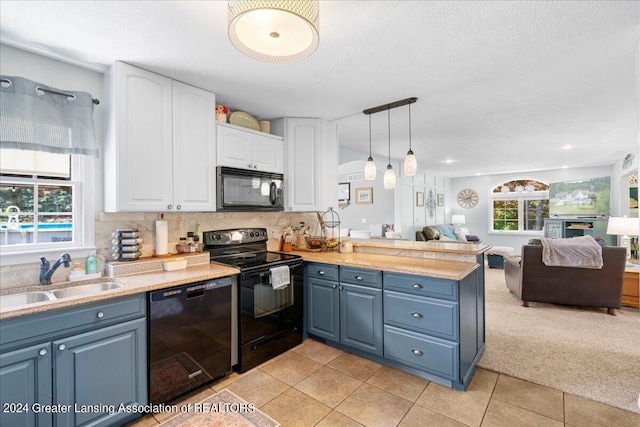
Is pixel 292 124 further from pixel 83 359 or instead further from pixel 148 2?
pixel 83 359

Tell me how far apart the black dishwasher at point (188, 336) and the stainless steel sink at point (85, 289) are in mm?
353

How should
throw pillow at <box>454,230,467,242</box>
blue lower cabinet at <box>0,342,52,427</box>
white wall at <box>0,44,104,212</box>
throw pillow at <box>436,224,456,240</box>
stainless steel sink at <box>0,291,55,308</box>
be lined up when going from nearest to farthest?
blue lower cabinet at <box>0,342,52,427</box>
stainless steel sink at <box>0,291,55,308</box>
white wall at <box>0,44,104,212</box>
throw pillow at <box>436,224,456,240</box>
throw pillow at <box>454,230,467,242</box>

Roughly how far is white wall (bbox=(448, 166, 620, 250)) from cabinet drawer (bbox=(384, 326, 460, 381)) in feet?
26.0

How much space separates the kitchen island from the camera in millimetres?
2260

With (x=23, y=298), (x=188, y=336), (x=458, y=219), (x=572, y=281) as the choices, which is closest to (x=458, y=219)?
(x=458, y=219)

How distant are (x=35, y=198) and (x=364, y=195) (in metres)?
5.93

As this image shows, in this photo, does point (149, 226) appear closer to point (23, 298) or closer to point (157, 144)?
point (157, 144)

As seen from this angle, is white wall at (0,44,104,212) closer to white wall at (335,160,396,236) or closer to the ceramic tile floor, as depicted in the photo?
the ceramic tile floor

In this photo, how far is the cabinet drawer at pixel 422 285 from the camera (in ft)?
7.34

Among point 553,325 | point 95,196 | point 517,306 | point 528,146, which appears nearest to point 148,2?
point 95,196

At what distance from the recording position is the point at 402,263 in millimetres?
2721

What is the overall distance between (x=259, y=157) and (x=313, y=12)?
2.02m

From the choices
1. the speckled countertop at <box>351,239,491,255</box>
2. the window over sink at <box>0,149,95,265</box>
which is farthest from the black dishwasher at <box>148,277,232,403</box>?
the speckled countertop at <box>351,239,491,255</box>

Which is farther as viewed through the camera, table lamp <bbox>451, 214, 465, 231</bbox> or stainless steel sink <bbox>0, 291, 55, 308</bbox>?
table lamp <bbox>451, 214, 465, 231</bbox>
